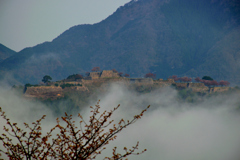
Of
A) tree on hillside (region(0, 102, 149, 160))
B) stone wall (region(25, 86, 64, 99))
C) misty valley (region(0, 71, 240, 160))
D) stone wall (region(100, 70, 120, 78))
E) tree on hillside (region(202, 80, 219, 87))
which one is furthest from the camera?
tree on hillside (region(202, 80, 219, 87))

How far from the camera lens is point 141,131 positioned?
13962 centimetres

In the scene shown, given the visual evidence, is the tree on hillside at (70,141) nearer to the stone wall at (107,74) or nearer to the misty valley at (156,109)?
the misty valley at (156,109)

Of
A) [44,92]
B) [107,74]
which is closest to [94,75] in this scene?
[107,74]

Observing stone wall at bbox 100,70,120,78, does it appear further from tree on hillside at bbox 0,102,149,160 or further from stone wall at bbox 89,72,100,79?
tree on hillside at bbox 0,102,149,160

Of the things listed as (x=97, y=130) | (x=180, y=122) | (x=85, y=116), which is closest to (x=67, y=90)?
(x=85, y=116)

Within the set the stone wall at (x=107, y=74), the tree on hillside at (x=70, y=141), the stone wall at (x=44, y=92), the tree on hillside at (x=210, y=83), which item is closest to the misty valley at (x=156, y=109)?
the stone wall at (x=44, y=92)

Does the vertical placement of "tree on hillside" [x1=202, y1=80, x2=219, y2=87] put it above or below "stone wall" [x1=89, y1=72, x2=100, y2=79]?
below

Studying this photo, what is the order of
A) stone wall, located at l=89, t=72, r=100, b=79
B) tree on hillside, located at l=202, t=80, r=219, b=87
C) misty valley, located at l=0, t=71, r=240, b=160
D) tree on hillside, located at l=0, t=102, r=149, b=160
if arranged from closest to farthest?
1. tree on hillside, located at l=0, t=102, r=149, b=160
2. misty valley, located at l=0, t=71, r=240, b=160
3. stone wall, located at l=89, t=72, r=100, b=79
4. tree on hillside, located at l=202, t=80, r=219, b=87

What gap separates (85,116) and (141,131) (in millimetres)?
27771

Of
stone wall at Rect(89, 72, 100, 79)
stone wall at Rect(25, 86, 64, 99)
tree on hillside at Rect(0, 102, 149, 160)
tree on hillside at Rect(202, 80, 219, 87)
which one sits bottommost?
tree on hillside at Rect(0, 102, 149, 160)

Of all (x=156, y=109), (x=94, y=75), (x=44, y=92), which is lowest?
(x=44, y=92)

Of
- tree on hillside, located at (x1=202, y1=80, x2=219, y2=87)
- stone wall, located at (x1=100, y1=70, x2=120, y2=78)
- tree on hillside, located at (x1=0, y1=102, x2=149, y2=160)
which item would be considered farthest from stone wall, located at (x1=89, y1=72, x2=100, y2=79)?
tree on hillside, located at (x1=0, y1=102, x2=149, y2=160)

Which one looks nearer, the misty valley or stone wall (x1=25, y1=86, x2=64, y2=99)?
stone wall (x1=25, y1=86, x2=64, y2=99)

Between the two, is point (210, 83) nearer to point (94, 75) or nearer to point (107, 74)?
point (107, 74)
